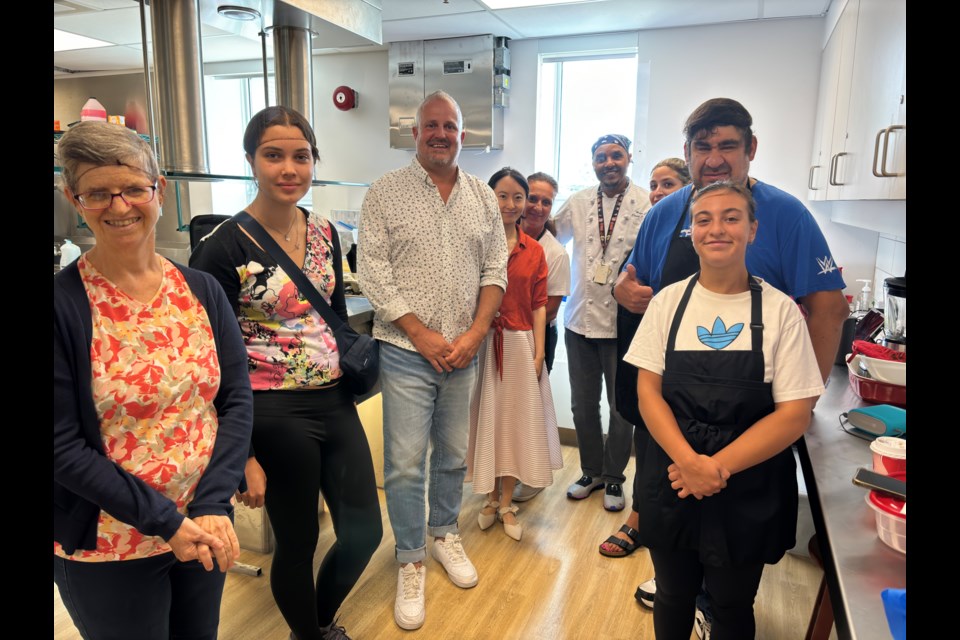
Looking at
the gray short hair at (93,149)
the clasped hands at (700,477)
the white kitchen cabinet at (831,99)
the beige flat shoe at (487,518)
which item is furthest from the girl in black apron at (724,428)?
the white kitchen cabinet at (831,99)

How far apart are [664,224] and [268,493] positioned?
1222 mm

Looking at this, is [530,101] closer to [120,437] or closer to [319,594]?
[319,594]

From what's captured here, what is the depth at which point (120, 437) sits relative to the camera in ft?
3.15

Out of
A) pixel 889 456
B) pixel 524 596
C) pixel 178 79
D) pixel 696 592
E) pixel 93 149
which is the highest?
pixel 178 79

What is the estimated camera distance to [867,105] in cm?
191

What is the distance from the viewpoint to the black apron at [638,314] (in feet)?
4.75

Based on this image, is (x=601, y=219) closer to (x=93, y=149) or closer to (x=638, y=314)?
(x=638, y=314)

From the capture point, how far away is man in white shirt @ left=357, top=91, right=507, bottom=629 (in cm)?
181

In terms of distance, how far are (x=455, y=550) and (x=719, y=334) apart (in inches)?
51.0

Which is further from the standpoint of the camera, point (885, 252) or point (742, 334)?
point (885, 252)

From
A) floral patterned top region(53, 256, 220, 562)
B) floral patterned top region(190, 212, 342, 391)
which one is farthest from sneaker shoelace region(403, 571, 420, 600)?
floral patterned top region(53, 256, 220, 562)

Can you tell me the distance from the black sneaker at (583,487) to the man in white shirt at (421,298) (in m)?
0.91

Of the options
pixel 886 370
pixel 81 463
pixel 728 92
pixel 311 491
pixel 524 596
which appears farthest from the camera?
pixel 728 92

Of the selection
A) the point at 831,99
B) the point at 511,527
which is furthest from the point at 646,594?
the point at 831,99
